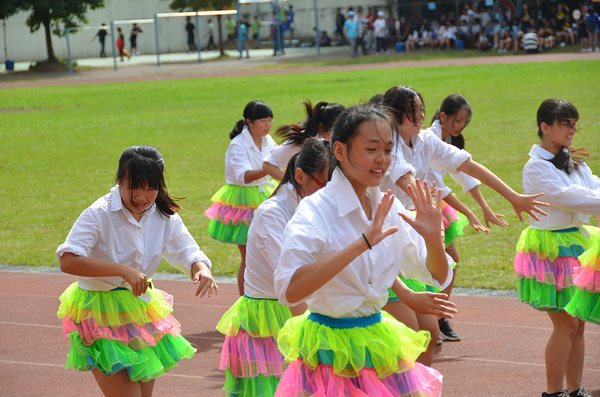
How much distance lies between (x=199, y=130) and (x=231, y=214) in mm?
13076

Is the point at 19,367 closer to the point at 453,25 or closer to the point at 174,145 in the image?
the point at 174,145

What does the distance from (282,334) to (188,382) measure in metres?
2.49

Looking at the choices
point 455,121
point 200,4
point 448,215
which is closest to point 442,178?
point 448,215

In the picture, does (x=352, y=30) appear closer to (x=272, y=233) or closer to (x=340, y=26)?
(x=340, y=26)

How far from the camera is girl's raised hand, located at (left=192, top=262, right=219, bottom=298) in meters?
3.45

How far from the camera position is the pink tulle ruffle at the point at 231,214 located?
652cm

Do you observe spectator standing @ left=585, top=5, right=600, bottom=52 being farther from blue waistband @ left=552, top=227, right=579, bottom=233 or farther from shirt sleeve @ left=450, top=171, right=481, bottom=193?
blue waistband @ left=552, top=227, right=579, bottom=233

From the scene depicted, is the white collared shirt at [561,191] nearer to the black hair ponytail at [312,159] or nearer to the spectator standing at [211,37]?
the black hair ponytail at [312,159]

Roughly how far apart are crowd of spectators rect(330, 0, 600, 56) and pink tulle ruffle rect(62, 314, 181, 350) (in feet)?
99.2

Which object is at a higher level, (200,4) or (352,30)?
(200,4)

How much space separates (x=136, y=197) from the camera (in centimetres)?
350

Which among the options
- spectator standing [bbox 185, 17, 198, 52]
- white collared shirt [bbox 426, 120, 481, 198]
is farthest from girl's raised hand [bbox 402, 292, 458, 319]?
spectator standing [bbox 185, 17, 198, 52]

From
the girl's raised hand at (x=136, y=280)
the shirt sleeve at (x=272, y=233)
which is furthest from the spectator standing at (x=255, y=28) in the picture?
the girl's raised hand at (x=136, y=280)

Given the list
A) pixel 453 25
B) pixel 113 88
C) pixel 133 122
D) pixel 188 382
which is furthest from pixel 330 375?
pixel 453 25
